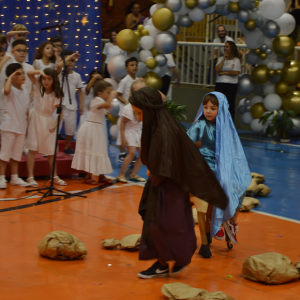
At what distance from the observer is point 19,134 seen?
6.51 metres

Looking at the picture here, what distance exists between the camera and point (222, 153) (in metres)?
4.35

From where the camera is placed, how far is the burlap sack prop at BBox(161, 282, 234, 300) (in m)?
3.16

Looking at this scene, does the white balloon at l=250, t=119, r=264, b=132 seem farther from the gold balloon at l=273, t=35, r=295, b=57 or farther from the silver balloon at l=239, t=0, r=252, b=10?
the silver balloon at l=239, t=0, r=252, b=10

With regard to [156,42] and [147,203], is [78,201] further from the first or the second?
[156,42]

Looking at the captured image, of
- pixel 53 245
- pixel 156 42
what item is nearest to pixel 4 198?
pixel 53 245

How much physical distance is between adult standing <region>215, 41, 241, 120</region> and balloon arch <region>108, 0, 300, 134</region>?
14.1 inches

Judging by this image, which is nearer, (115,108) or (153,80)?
(153,80)

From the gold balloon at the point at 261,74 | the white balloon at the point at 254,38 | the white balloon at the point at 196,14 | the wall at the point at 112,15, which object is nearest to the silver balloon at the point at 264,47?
the white balloon at the point at 254,38

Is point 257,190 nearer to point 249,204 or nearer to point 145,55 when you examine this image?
point 249,204

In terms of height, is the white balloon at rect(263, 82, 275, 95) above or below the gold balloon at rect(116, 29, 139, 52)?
below

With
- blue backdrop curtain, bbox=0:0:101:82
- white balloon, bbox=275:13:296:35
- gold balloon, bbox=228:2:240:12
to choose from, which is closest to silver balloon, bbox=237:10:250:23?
gold balloon, bbox=228:2:240:12

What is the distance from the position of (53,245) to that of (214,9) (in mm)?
7054

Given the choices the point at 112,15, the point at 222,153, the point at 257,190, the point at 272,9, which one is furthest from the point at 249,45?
the point at 112,15

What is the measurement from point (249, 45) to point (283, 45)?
74 centimetres
